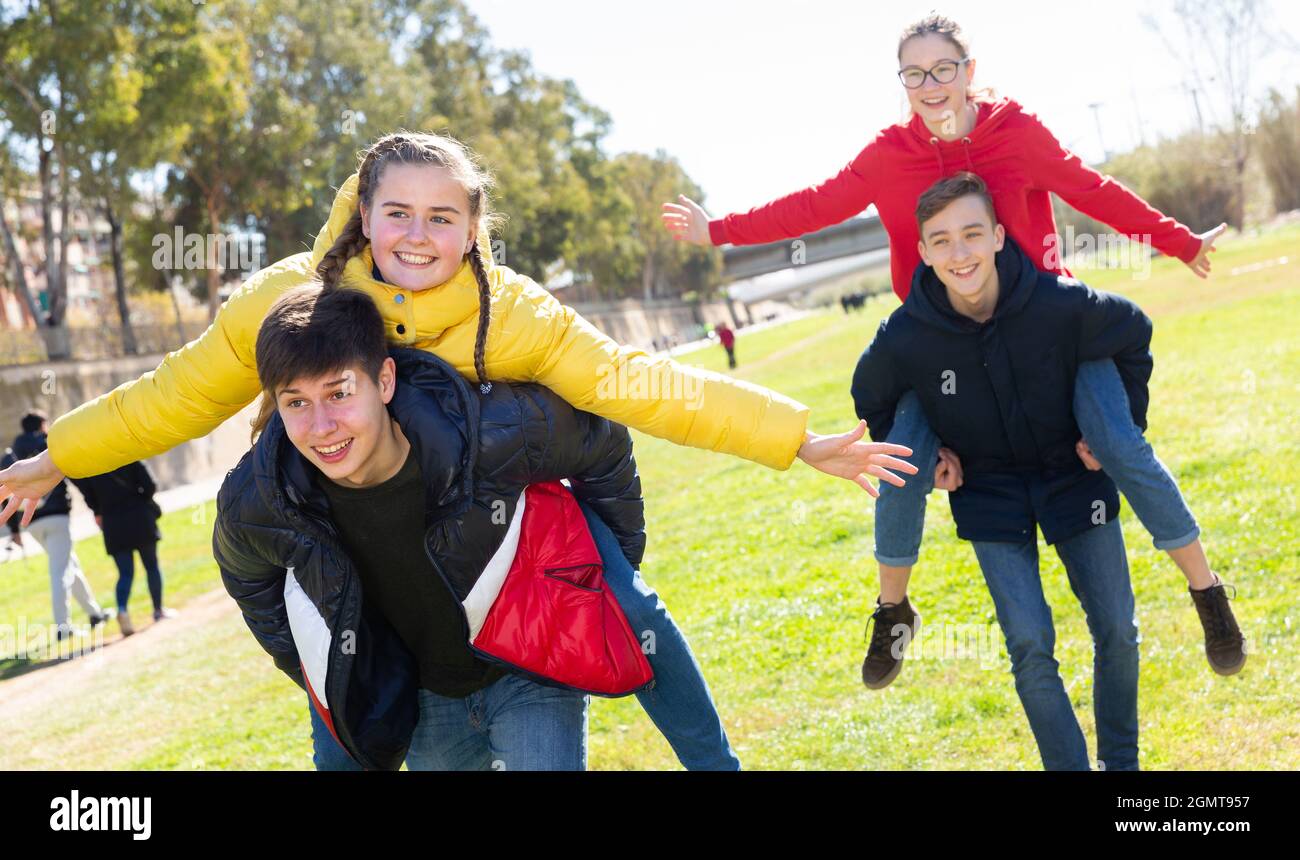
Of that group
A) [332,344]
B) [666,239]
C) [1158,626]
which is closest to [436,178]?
[332,344]

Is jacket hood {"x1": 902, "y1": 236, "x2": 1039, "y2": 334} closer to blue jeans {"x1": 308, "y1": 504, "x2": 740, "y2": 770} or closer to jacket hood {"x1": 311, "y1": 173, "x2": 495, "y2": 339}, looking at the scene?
blue jeans {"x1": 308, "y1": 504, "x2": 740, "y2": 770}

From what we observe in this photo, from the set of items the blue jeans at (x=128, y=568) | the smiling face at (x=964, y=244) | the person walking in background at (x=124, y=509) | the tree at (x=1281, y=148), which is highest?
the tree at (x=1281, y=148)

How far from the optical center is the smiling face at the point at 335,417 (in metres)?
3.61

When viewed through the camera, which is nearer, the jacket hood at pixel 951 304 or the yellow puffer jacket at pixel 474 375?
the yellow puffer jacket at pixel 474 375

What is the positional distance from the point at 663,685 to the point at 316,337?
1.66 metres

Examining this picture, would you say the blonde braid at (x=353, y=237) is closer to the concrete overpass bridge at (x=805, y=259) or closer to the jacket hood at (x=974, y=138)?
the jacket hood at (x=974, y=138)

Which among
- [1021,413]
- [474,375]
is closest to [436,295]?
[474,375]

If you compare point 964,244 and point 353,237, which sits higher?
point 353,237

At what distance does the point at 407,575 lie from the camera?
12.7ft

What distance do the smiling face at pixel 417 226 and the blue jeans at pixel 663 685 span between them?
0.96m

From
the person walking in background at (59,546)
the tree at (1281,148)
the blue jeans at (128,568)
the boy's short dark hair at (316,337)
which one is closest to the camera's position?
the boy's short dark hair at (316,337)

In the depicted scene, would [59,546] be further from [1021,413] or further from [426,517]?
[1021,413]

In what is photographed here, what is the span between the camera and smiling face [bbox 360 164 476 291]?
12.8 ft

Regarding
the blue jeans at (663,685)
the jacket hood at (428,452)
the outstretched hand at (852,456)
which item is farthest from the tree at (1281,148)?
the jacket hood at (428,452)
